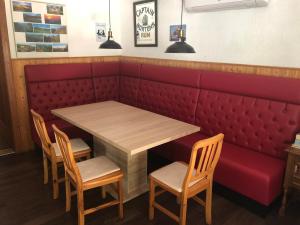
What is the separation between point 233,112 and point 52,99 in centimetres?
246

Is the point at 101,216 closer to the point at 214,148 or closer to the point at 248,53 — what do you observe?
the point at 214,148

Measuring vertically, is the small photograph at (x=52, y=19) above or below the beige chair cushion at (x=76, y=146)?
above

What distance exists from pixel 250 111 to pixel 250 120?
0.31 feet

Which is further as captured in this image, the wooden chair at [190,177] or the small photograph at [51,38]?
the small photograph at [51,38]

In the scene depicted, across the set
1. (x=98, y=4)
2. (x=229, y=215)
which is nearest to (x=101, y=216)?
(x=229, y=215)

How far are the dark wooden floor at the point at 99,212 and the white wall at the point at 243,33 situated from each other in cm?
147

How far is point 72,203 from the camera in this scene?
2.56 m

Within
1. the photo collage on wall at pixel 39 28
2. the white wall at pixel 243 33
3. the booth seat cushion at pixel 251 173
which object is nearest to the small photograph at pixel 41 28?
the photo collage on wall at pixel 39 28

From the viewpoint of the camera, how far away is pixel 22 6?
11.3 feet

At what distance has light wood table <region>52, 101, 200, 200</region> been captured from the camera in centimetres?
213

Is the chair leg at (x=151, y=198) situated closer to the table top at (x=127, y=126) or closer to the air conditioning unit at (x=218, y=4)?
the table top at (x=127, y=126)

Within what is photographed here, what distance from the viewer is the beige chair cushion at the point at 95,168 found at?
214 centimetres

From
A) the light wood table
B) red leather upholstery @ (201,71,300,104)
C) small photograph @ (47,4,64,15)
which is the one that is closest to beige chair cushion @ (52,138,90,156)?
the light wood table

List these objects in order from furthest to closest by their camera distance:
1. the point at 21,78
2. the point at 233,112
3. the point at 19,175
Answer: the point at 21,78
the point at 19,175
the point at 233,112
